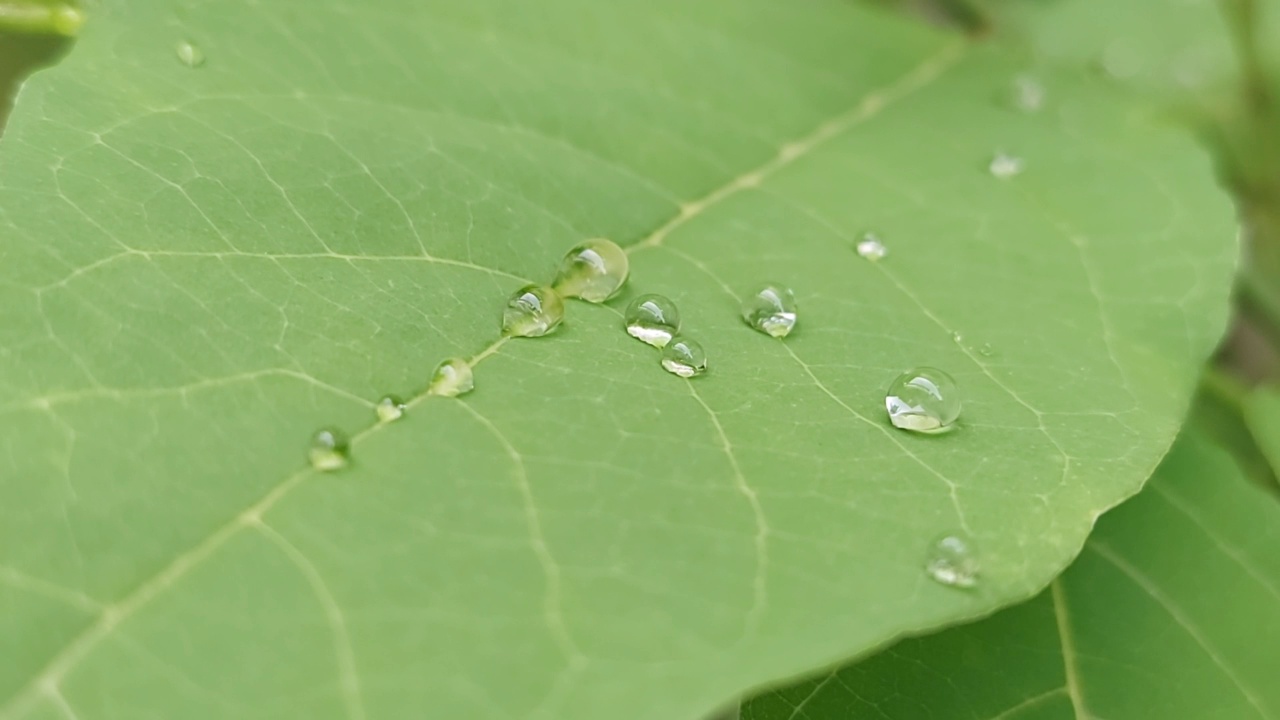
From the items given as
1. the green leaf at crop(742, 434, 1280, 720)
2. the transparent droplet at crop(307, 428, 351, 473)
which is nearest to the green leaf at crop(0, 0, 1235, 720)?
the transparent droplet at crop(307, 428, 351, 473)

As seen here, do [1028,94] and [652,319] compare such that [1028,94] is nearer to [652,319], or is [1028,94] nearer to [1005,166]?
[1005,166]

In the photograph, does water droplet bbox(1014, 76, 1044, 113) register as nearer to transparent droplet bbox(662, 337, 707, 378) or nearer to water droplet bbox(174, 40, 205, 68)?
transparent droplet bbox(662, 337, 707, 378)

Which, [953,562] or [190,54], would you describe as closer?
[953,562]

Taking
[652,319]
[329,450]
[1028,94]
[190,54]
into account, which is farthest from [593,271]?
[1028,94]

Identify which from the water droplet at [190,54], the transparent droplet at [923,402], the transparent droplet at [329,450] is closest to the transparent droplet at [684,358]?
the transparent droplet at [923,402]

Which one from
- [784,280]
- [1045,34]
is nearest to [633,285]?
[784,280]

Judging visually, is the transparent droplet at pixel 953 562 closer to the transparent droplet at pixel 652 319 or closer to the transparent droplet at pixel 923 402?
the transparent droplet at pixel 923 402
